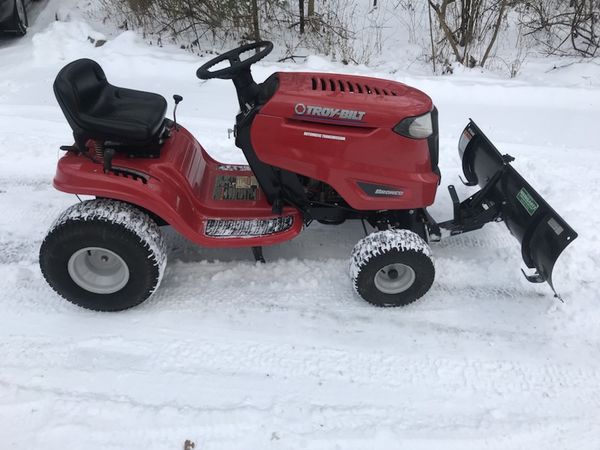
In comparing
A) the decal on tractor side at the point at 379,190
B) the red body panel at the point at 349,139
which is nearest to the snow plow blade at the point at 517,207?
the red body panel at the point at 349,139

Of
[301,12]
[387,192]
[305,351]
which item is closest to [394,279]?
[387,192]

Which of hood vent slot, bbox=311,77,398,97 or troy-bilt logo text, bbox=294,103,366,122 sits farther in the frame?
hood vent slot, bbox=311,77,398,97

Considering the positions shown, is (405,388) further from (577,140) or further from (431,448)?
(577,140)

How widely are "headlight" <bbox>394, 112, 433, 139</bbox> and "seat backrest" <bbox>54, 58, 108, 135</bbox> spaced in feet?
5.08

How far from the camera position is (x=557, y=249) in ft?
7.82

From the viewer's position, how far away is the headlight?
97.8 inches

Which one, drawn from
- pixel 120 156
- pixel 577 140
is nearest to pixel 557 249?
pixel 120 156

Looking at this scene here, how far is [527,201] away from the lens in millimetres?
2646

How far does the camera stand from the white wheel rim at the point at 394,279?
266 cm

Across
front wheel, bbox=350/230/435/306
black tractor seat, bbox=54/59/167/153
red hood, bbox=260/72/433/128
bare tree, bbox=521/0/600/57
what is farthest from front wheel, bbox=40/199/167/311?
bare tree, bbox=521/0/600/57

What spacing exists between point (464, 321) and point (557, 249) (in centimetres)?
60

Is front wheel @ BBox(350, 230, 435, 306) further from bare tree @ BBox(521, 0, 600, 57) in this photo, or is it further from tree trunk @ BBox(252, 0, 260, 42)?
bare tree @ BBox(521, 0, 600, 57)

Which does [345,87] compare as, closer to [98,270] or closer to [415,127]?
[415,127]

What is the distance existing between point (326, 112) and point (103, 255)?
136 centimetres
